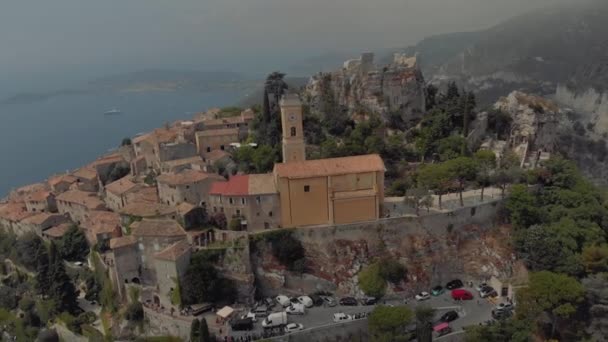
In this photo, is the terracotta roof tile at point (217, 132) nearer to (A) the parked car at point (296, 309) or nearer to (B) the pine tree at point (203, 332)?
(A) the parked car at point (296, 309)

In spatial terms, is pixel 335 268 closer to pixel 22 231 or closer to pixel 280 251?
pixel 280 251

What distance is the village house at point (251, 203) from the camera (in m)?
38.7

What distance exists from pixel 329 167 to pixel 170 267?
15167 mm

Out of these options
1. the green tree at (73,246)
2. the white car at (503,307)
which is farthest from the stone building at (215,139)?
the white car at (503,307)

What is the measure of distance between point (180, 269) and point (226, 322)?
5.43 meters

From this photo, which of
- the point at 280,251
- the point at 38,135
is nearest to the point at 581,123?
the point at 280,251

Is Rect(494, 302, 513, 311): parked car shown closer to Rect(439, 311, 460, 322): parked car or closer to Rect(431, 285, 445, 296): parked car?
Rect(439, 311, 460, 322): parked car

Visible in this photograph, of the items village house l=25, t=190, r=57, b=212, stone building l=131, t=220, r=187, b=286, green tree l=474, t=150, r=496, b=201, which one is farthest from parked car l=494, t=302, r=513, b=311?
village house l=25, t=190, r=57, b=212

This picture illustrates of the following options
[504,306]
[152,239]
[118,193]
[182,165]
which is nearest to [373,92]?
[182,165]

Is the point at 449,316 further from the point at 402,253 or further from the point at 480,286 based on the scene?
the point at 402,253

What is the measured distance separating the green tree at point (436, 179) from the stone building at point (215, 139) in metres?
23.5

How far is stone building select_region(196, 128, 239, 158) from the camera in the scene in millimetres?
55094

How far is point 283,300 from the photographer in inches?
1447

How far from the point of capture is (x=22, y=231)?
5009cm
